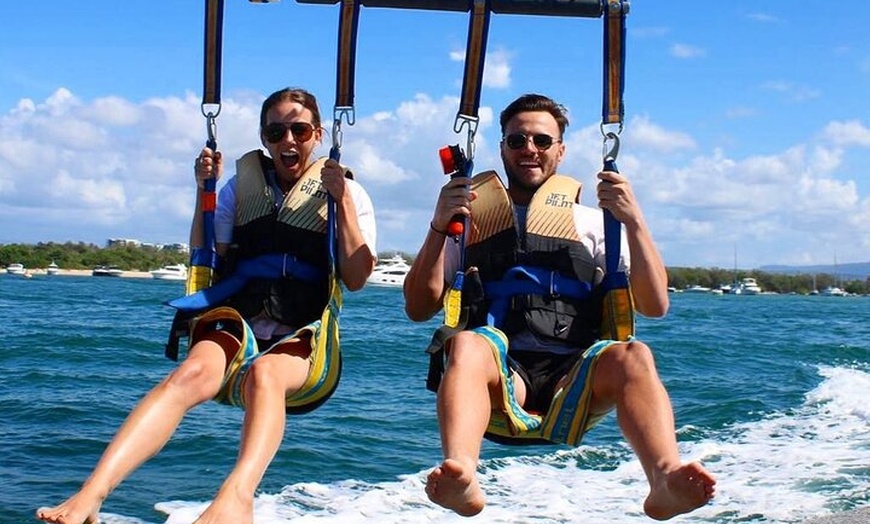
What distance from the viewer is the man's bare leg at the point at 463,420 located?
11.3 feet

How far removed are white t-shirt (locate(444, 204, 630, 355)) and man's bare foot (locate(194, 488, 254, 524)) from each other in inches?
58.4

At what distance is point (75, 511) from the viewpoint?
338 centimetres

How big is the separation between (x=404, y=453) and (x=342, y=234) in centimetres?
808

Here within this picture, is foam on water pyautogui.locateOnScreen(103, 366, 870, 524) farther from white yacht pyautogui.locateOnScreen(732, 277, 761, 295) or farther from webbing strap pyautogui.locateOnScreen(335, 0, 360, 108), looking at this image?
white yacht pyautogui.locateOnScreen(732, 277, 761, 295)

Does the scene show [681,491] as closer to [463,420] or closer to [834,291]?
[463,420]

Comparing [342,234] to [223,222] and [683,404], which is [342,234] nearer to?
[223,222]

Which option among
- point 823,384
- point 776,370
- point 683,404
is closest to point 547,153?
point 683,404

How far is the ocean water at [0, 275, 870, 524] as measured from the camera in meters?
9.41

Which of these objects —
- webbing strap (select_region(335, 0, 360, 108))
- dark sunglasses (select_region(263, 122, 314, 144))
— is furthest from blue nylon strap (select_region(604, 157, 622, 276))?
dark sunglasses (select_region(263, 122, 314, 144))

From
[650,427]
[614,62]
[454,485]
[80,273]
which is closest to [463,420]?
[454,485]

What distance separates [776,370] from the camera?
21.3 m

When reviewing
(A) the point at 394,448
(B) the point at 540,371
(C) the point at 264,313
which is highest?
(C) the point at 264,313

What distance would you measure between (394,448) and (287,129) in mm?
8113

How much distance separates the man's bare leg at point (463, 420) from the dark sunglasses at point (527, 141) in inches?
39.5
